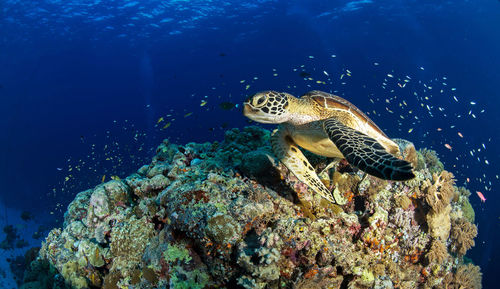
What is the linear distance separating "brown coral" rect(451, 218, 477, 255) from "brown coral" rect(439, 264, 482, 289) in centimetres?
45

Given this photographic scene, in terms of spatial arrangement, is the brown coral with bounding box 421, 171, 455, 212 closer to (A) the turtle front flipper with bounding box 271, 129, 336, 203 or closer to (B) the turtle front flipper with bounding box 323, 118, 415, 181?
(A) the turtle front flipper with bounding box 271, 129, 336, 203

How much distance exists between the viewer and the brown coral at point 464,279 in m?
4.58

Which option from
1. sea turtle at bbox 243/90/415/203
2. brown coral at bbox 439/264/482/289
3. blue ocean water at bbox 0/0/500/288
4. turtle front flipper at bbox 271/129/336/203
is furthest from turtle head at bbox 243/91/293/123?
blue ocean water at bbox 0/0/500/288

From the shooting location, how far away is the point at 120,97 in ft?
169

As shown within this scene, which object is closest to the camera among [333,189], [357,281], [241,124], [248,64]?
[357,281]

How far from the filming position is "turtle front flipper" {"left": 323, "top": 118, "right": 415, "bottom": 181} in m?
1.89

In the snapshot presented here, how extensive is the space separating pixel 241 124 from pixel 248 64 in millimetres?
Result: 12659

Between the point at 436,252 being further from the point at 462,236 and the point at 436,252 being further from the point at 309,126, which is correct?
the point at 309,126

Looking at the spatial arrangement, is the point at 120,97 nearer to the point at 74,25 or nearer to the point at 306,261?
the point at 74,25

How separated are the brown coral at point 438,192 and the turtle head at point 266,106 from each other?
2741 millimetres

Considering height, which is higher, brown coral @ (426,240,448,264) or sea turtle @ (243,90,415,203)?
sea turtle @ (243,90,415,203)

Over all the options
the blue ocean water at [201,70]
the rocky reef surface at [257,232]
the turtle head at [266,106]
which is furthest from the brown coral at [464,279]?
the blue ocean water at [201,70]

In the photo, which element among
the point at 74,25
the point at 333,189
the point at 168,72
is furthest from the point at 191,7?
the point at 333,189

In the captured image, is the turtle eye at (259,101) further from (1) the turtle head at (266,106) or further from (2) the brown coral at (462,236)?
(2) the brown coral at (462,236)
